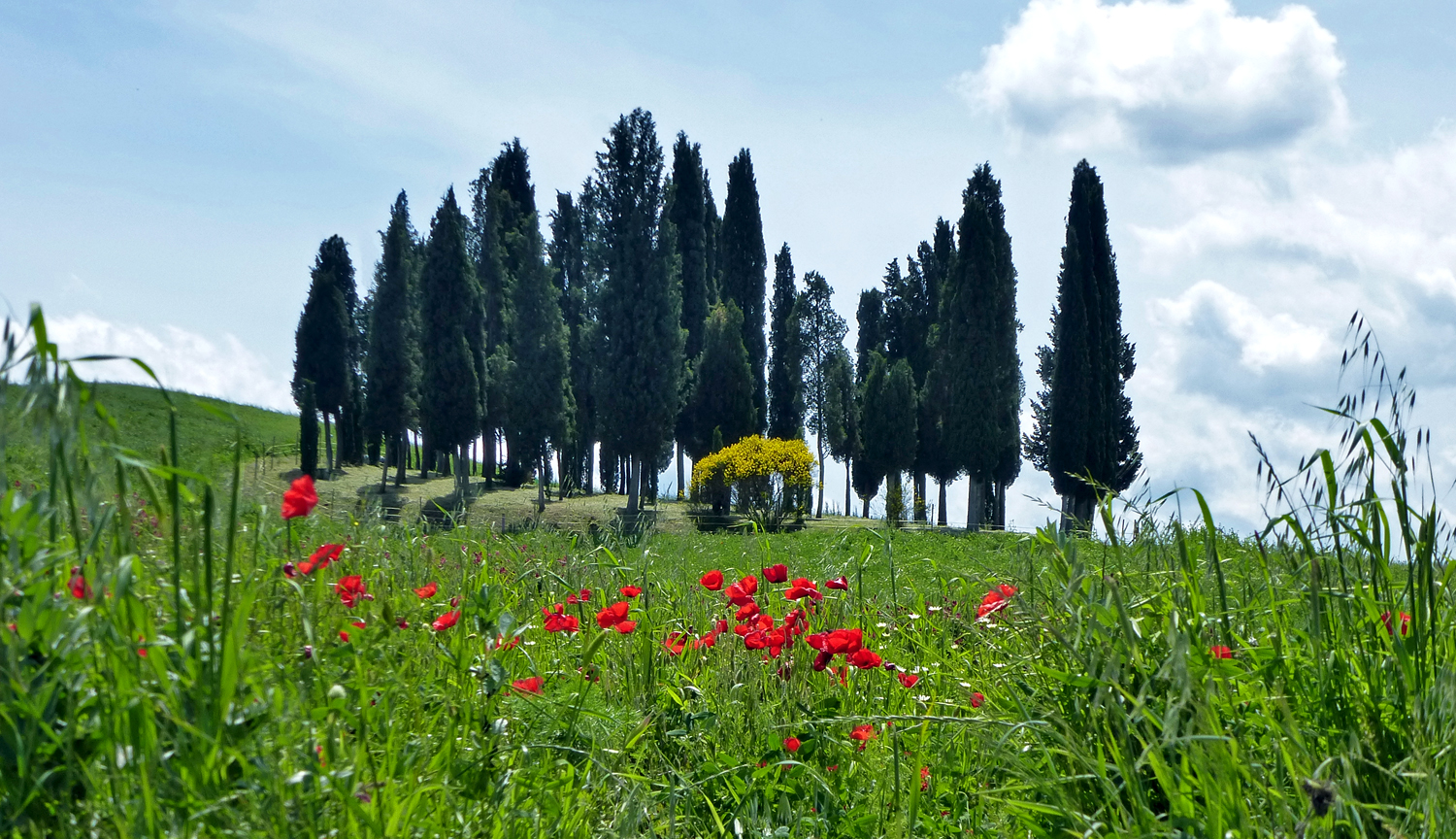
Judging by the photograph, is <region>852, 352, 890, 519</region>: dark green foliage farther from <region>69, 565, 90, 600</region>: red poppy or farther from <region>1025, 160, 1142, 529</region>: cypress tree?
<region>69, 565, 90, 600</region>: red poppy

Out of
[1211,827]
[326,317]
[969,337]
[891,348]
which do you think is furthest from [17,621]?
[891,348]

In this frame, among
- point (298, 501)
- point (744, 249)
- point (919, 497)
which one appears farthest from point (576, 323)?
point (298, 501)

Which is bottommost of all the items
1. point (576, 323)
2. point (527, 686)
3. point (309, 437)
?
point (527, 686)

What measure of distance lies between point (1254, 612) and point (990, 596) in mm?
823

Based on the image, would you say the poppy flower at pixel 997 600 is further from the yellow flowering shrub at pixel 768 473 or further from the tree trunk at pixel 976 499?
the tree trunk at pixel 976 499

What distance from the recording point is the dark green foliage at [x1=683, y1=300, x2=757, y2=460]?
2914 cm

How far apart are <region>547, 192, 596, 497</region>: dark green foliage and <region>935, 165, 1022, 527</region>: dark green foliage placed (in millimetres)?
10329

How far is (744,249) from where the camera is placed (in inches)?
1346

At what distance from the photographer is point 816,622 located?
13.1ft

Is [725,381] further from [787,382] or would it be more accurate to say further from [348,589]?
[348,589]

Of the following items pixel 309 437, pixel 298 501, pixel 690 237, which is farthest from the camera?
pixel 690 237

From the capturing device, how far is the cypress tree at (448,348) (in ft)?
86.5

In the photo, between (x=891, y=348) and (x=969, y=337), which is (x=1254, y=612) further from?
(x=891, y=348)

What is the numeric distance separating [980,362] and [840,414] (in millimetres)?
7623
